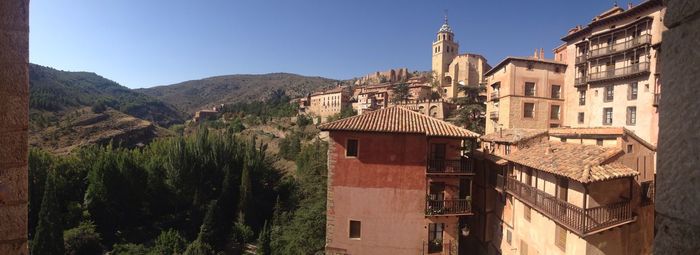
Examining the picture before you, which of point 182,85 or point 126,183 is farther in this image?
point 182,85

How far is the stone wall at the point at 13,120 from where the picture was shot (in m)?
2.21

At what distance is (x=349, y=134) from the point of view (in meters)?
16.1

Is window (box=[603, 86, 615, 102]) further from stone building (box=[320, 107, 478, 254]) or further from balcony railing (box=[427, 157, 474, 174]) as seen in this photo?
stone building (box=[320, 107, 478, 254])

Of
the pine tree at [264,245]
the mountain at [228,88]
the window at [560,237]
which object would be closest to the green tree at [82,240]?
the pine tree at [264,245]

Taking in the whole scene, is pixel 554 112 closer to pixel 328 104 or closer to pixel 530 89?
pixel 530 89

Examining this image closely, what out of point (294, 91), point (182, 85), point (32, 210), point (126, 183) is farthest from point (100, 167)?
point (182, 85)

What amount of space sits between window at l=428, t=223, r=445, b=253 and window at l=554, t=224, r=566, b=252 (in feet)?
15.6

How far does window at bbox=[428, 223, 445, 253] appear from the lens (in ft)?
53.7

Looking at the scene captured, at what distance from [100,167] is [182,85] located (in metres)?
177

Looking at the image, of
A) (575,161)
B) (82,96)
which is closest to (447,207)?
(575,161)

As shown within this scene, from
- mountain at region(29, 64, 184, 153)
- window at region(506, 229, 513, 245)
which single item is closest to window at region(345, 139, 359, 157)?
window at region(506, 229, 513, 245)

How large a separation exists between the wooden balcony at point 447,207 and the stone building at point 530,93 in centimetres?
1790

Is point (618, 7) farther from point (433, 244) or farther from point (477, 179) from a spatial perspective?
point (433, 244)

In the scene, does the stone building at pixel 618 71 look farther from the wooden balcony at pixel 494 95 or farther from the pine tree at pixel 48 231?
the pine tree at pixel 48 231
